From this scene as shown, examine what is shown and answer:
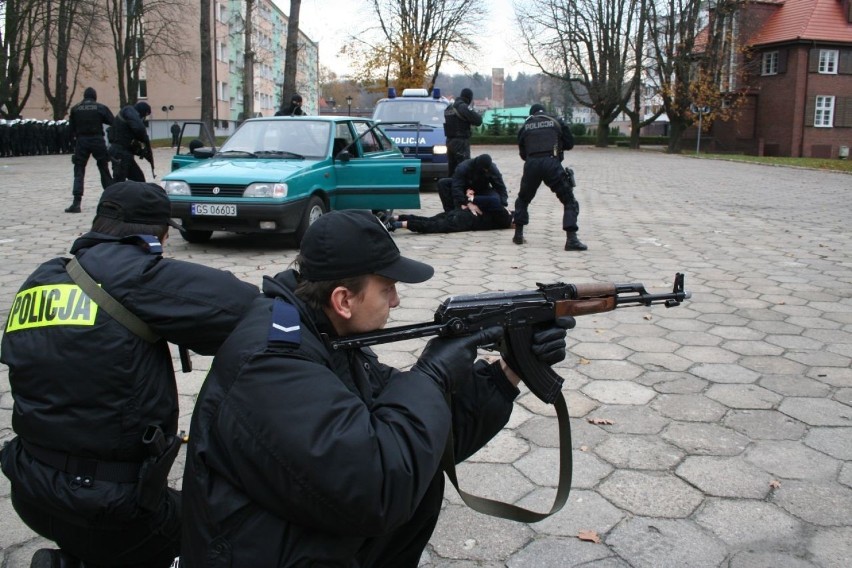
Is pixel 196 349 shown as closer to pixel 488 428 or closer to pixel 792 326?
pixel 488 428

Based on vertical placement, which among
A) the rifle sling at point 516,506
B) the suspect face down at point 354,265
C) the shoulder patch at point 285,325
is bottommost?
the rifle sling at point 516,506

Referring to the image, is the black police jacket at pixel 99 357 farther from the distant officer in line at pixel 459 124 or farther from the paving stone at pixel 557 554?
the distant officer in line at pixel 459 124

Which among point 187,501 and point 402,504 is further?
point 187,501

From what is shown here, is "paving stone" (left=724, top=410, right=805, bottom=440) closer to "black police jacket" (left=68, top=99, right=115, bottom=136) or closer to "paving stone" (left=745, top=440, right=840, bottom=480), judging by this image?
"paving stone" (left=745, top=440, right=840, bottom=480)

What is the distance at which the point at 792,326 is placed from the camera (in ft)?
18.7

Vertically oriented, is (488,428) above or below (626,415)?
above

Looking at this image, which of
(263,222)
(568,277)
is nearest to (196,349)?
(568,277)

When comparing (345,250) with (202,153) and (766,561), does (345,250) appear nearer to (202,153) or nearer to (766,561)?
(766,561)

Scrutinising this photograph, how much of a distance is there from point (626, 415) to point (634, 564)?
1.41m

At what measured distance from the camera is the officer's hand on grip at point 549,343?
2152 millimetres

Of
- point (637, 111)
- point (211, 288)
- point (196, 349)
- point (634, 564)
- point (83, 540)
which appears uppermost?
Result: point (637, 111)

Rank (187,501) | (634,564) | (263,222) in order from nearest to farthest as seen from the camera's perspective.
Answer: (187,501) → (634,564) → (263,222)

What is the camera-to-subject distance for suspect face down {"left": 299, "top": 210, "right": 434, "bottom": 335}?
1748 mm

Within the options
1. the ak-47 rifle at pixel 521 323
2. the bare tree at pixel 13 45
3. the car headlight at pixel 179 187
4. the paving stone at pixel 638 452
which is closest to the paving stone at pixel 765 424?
the paving stone at pixel 638 452
